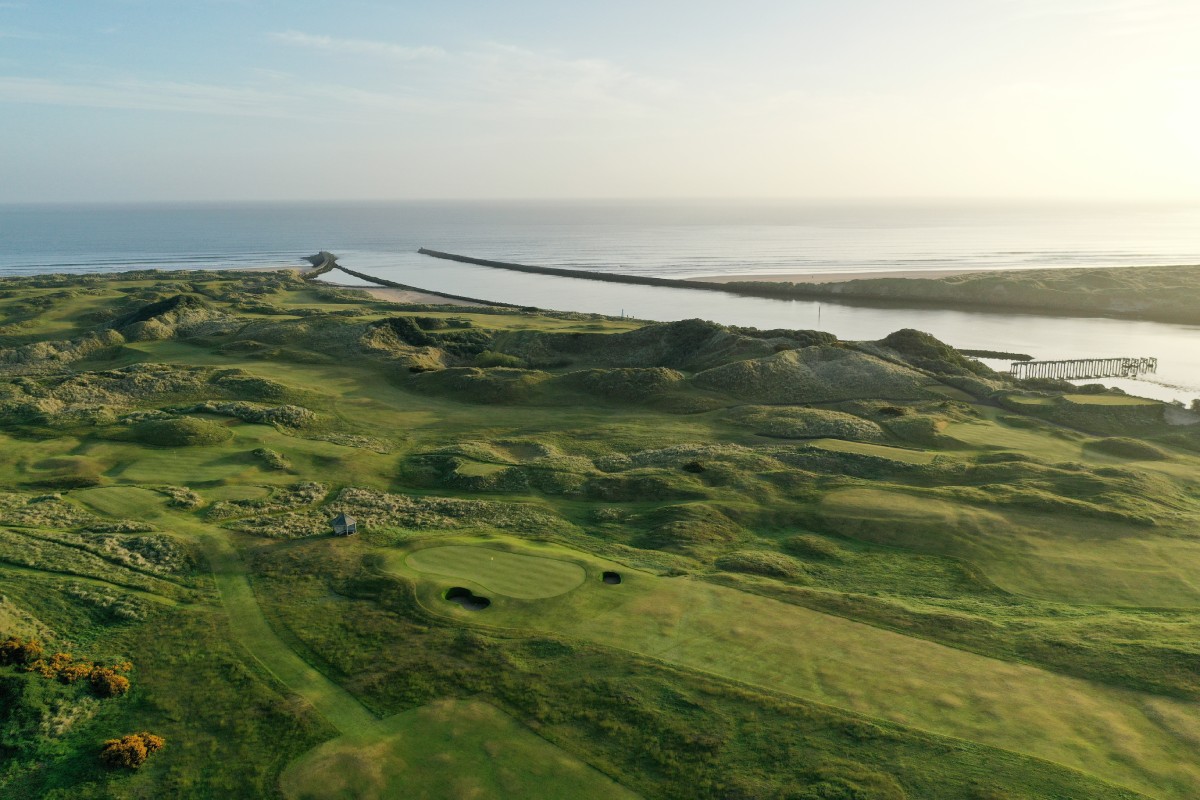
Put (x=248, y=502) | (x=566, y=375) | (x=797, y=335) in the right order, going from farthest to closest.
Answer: (x=797, y=335) < (x=566, y=375) < (x=248, y=502)

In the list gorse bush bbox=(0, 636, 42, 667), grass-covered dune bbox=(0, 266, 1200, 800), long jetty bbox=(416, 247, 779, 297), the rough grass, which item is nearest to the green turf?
grass-covered dune bbox=(0, 266, 1200, 800)

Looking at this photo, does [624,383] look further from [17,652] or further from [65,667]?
[17,652]

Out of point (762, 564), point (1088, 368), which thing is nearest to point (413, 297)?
point (1088, 368)

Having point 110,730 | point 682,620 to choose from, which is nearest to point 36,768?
point 110,730

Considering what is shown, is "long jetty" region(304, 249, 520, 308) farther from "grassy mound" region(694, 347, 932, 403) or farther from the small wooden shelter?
the small wooden shelter

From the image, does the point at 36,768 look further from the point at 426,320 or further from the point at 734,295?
the point at 734,295

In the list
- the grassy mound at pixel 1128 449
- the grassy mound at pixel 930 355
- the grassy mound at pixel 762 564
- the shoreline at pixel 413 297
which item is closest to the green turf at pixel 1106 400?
the grassy mound at pixel 1128 449
